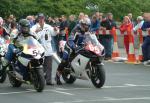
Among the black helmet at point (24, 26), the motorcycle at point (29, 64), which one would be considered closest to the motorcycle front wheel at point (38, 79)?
the motorcycle at point (29, 64)

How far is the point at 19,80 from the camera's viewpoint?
1493cm

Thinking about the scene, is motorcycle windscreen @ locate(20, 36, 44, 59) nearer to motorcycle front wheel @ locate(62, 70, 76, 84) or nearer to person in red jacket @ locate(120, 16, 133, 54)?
motorcycle front wheel @ locate(62, 70, 76, 84)

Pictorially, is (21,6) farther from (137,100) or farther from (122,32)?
(137,100)

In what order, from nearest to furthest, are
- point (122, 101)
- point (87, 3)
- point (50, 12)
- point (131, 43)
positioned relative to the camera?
1. point (122, 101)
2. point (131, 43)
3. point (50, 12)
4. point (87, 3)

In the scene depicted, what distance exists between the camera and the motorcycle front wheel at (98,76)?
47.9 ft

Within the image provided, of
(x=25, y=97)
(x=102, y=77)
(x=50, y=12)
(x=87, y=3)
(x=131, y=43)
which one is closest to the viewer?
(x=25, y=97)

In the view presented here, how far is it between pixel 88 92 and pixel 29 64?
152cm

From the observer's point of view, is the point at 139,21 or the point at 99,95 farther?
the point at 139,21

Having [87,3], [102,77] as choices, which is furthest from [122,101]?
[87,3]

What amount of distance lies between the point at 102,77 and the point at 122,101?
7.02 feet

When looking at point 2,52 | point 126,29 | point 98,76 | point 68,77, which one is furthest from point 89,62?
point 126,29

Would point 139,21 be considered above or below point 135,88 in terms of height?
above

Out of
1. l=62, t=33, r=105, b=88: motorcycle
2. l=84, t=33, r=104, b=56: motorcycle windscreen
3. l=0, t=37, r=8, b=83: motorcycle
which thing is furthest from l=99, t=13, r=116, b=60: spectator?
l=84, t=33, r=104, b=56: motorcycle windscreen

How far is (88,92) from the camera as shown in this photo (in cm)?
1408
